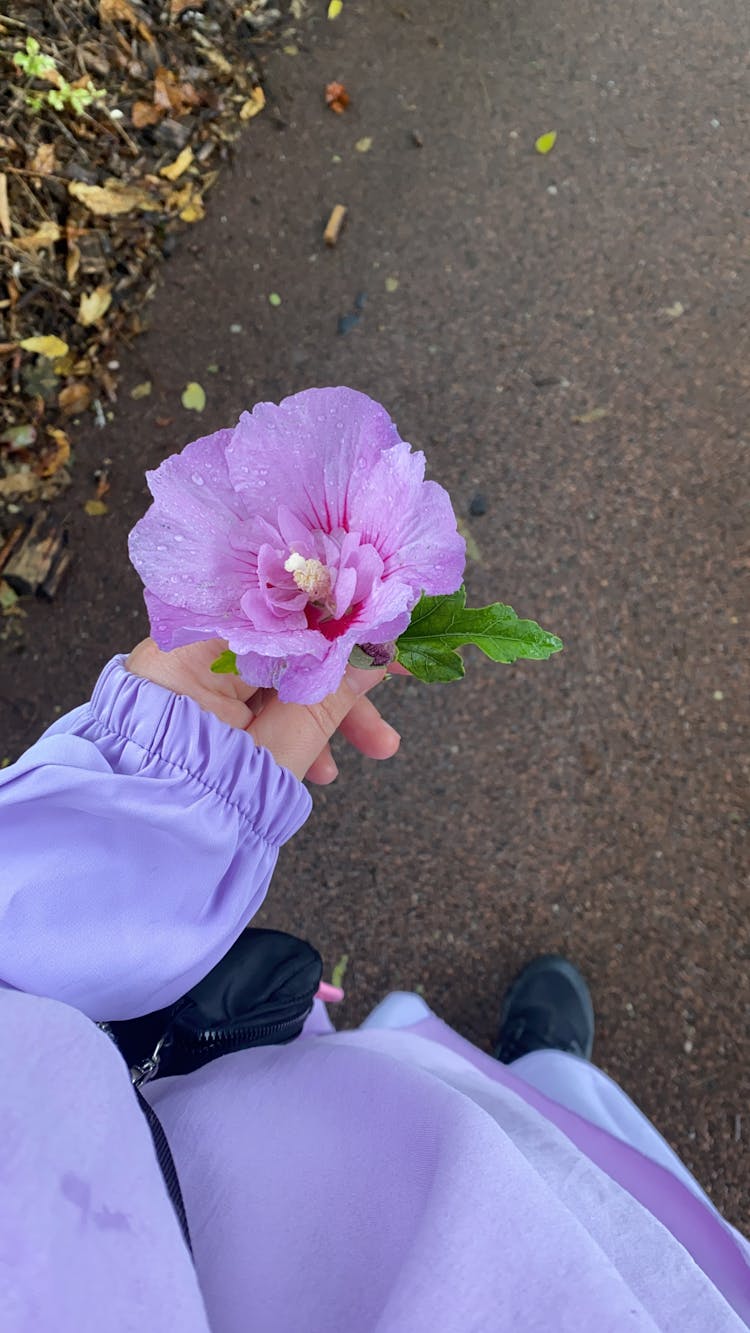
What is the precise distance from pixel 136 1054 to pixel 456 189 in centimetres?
250

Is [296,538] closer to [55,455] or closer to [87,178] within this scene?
[55,455]

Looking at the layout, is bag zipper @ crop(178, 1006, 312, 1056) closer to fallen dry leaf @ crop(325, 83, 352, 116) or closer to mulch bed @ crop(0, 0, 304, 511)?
mulch bed @ crop(0, 0, 304, 511)

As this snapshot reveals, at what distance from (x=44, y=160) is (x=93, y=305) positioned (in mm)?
425

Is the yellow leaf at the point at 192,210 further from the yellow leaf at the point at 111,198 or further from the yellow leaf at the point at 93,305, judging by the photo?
the yellow leaf at the point at 93,305

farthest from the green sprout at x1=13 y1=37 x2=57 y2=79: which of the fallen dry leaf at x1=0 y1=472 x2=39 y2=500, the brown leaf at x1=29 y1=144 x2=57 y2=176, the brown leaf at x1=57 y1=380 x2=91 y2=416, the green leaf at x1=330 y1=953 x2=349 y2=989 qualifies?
the green leaf at x1=330 y1=953 x2=349 y2=989

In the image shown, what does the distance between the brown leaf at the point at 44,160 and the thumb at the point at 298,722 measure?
6.69 ft

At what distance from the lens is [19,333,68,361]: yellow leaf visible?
8.32 feet

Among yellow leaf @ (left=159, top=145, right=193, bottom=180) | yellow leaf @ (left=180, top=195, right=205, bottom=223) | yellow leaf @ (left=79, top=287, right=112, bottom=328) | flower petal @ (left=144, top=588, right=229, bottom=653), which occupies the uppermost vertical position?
flower petal @ (left=144, top=588, right=229, bottom=653)

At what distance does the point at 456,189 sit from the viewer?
8.72 feet

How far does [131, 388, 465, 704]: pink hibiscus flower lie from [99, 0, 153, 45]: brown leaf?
2.36 metres

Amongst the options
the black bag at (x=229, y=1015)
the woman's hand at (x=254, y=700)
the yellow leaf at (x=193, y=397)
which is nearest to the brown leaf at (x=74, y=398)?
the yellow leaf at (x=193, y=397)

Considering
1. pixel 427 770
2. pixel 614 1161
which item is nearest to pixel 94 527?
pixel 427 770

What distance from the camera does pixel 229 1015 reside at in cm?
138

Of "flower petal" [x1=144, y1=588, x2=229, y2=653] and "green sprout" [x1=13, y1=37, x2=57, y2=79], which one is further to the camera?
"green sprout" [x1=13, y1=37, x2=57, y2=79]
